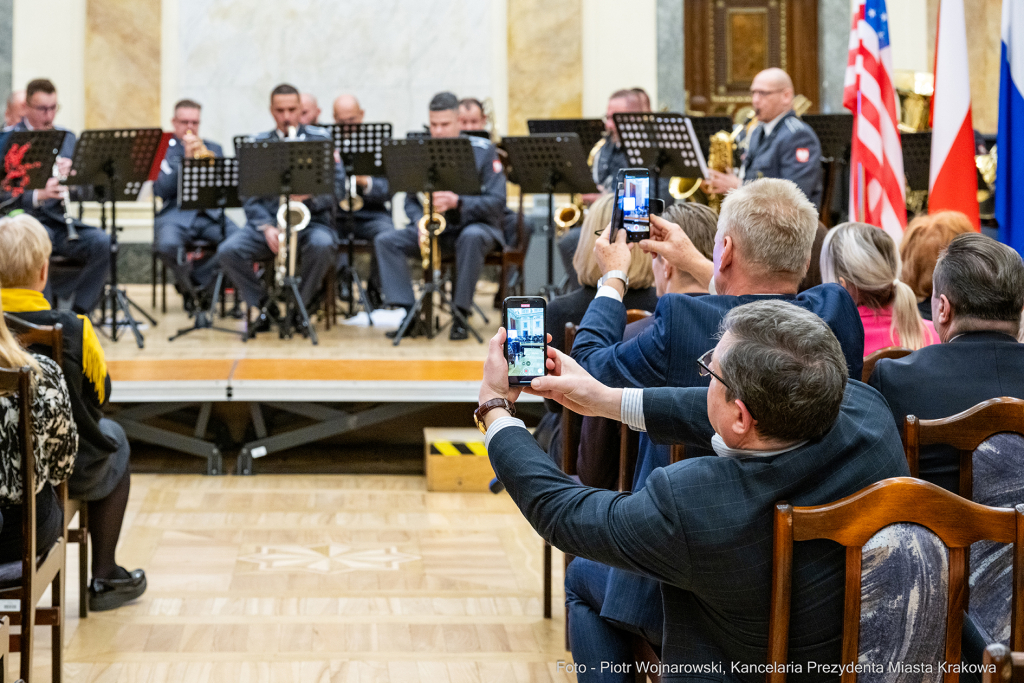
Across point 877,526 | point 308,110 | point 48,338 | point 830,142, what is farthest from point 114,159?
point 877,526

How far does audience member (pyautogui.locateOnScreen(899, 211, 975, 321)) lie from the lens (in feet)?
10.6

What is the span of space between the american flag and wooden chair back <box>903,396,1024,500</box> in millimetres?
3518

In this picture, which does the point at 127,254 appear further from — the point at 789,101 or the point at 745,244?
the point at 745,244

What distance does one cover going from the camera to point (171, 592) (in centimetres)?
351

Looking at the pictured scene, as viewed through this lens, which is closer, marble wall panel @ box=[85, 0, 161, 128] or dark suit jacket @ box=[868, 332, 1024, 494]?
dark suit jacket @ box=[868, 332, 1024, 494]

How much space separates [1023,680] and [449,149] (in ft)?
17.7

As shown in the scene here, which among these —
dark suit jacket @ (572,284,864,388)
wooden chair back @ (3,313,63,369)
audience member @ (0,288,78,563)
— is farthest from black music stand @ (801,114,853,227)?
audience member @ (0,288,78,563)

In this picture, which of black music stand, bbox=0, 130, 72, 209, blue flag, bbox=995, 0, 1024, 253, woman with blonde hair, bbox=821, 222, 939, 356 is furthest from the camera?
black music stand, bbox=0, 130, 72, 209

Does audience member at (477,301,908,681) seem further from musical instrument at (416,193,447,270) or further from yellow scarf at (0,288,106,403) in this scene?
musical instrument at (416,193,447,270)

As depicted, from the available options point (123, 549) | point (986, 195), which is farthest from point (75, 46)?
point (986, 195)

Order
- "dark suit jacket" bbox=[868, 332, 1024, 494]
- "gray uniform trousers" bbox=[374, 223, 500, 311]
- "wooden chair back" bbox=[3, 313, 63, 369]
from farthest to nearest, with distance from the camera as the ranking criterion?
"gray uniform trousers" bbox=[374, 223, 500, 311], "wooden chair back" bbox=[3, 313, 63, 369], "dark suit jacket" bbox=[868, 332, 1024, 494]

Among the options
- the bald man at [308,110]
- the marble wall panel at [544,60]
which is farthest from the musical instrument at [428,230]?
the marble wall panel at [544,60]

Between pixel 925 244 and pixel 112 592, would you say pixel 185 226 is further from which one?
pixel 925 244

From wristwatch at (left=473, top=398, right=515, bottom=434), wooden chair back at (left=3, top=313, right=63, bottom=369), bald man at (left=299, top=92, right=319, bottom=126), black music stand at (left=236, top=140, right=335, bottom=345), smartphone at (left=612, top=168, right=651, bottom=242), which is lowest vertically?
wristwatch at (left=473, top=398, right=515, bottom=434)
